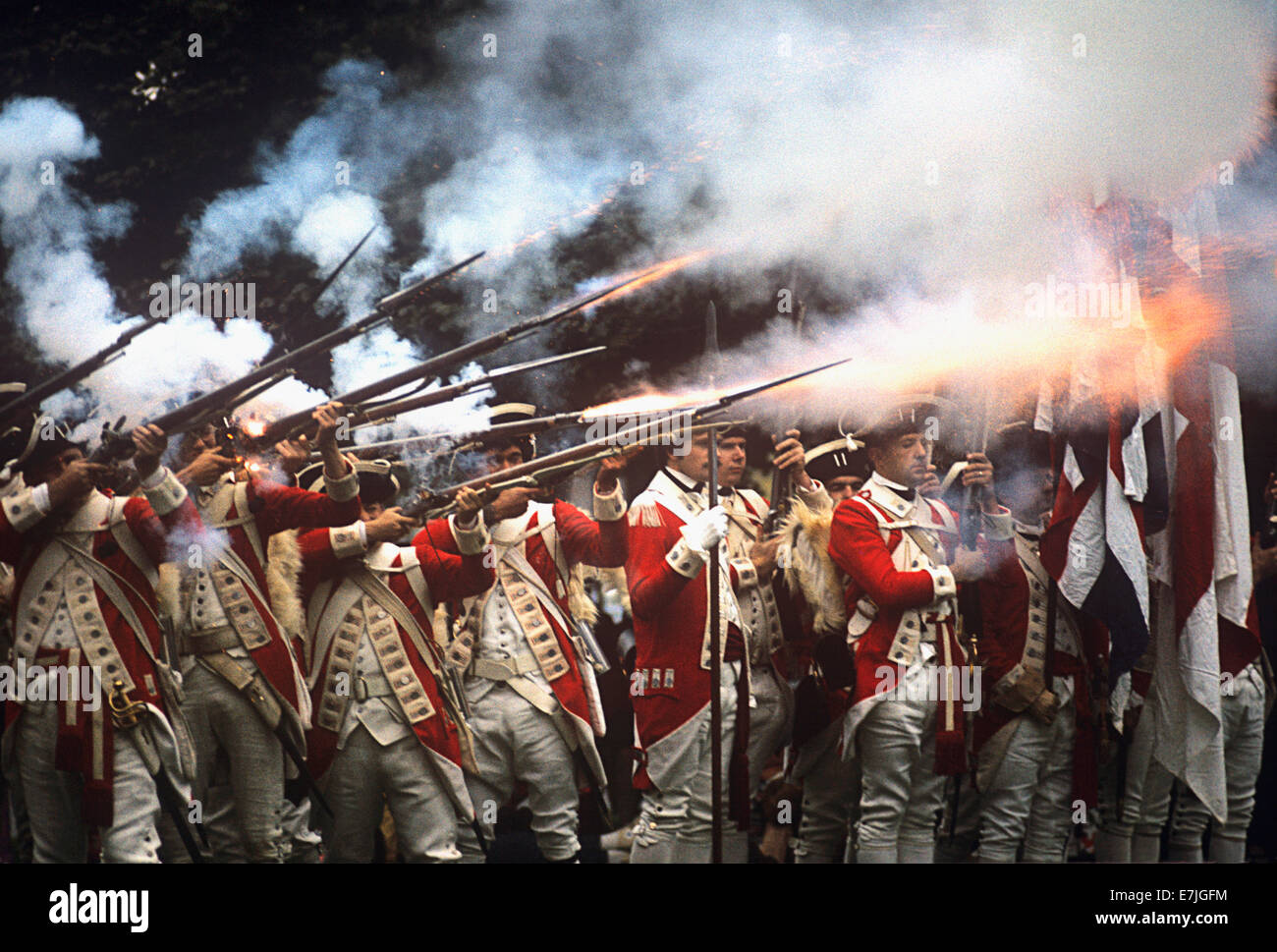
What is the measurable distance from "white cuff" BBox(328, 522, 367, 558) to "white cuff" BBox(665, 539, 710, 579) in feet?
4.24

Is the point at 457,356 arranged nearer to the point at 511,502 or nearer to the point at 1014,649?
the point at 511,502

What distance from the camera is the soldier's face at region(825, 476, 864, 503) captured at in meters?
5.59

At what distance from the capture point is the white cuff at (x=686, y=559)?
5367 millimetres

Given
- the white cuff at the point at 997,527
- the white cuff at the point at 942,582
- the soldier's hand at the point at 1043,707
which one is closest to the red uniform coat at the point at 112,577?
the white cuff at the point at 942,582

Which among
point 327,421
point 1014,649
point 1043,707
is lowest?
point 1043,707

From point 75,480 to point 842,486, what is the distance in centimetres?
323

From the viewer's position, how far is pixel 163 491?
5.21 metres

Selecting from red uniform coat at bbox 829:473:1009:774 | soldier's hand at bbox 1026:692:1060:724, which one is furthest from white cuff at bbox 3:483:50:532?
soldier's hand at bbox 1026:692:1060:724

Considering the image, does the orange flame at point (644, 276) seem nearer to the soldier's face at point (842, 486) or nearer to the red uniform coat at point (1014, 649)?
the soldier's face at point (842, 486)

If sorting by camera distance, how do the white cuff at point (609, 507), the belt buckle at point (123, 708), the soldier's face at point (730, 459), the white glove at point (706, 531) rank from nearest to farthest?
the belt buckle at point (123, 708), the white glove at point (706, 531), the white cuff at point (609, 507), the soldier's face at point (730, 459)

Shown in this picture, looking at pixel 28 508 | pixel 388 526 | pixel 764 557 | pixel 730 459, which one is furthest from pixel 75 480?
pixel 764 557

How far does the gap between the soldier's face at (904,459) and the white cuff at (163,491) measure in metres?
2.95
